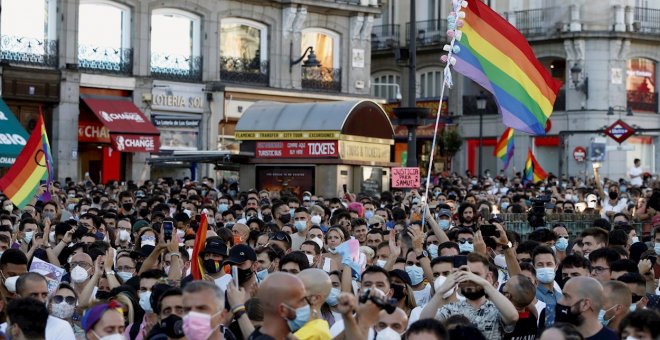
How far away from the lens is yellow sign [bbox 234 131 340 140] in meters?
29.2

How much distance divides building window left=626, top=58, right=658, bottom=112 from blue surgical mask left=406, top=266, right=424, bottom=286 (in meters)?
39.2

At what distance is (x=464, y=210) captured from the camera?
18.1 metres

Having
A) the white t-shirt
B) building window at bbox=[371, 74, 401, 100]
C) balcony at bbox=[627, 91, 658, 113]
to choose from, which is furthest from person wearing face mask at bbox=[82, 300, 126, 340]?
building window at bbox=[371, 74, 401, 100]

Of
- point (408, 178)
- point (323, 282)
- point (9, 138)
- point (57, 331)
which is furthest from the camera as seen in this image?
point (9, 138)

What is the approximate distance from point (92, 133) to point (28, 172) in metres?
17.1

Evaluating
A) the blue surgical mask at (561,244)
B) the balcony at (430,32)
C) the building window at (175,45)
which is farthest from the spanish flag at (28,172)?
the balcony at (430,32)

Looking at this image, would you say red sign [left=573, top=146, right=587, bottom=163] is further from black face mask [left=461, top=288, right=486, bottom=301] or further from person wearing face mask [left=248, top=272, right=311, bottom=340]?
person wearing face mask [left=248, top=272, right=311, bottom=340]

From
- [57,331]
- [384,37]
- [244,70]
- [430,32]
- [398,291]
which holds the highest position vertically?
[430,32]

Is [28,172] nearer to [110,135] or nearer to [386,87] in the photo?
[110,135]

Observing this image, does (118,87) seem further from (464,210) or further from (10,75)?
(464,210)

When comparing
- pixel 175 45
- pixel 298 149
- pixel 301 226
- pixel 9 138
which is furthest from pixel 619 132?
pixel 301 226

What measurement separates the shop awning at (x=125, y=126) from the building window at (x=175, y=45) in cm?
214

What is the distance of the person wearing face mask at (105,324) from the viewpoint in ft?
26.9

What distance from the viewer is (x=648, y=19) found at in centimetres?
5056
